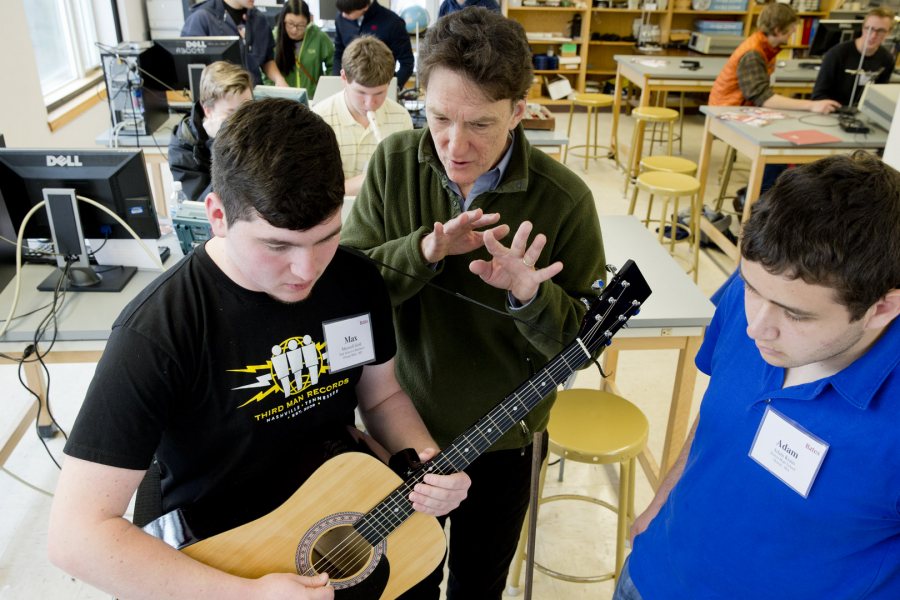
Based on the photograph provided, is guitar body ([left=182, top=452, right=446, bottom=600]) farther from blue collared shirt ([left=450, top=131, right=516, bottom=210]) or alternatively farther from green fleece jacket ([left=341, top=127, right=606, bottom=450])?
blue collared shirt ([left=450, top=131, right=516, bottom=210])

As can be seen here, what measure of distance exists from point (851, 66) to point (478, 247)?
4487mm

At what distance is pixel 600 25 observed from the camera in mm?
7902

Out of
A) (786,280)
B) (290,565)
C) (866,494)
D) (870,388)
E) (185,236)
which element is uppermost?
(786,280)

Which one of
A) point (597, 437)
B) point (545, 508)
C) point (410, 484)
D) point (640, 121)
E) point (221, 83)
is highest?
point (221, 83)

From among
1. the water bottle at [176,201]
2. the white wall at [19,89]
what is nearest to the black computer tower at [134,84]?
the white wall at [19,89]

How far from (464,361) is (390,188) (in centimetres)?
38

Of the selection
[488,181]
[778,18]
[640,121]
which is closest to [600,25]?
[640,121]

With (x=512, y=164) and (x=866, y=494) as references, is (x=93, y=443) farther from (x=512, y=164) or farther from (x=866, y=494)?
(x=866, y=494)

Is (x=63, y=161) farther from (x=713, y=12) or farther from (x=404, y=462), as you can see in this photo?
(x=713, y=12)

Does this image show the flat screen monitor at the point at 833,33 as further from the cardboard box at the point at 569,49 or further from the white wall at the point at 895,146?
the cardboard box at the point at 569,49

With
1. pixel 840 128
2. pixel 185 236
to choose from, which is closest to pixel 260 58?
pixel 185 236

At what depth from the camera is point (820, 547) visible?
99cm

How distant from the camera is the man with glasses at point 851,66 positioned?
4512 mm

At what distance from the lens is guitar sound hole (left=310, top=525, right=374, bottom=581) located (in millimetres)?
1273
